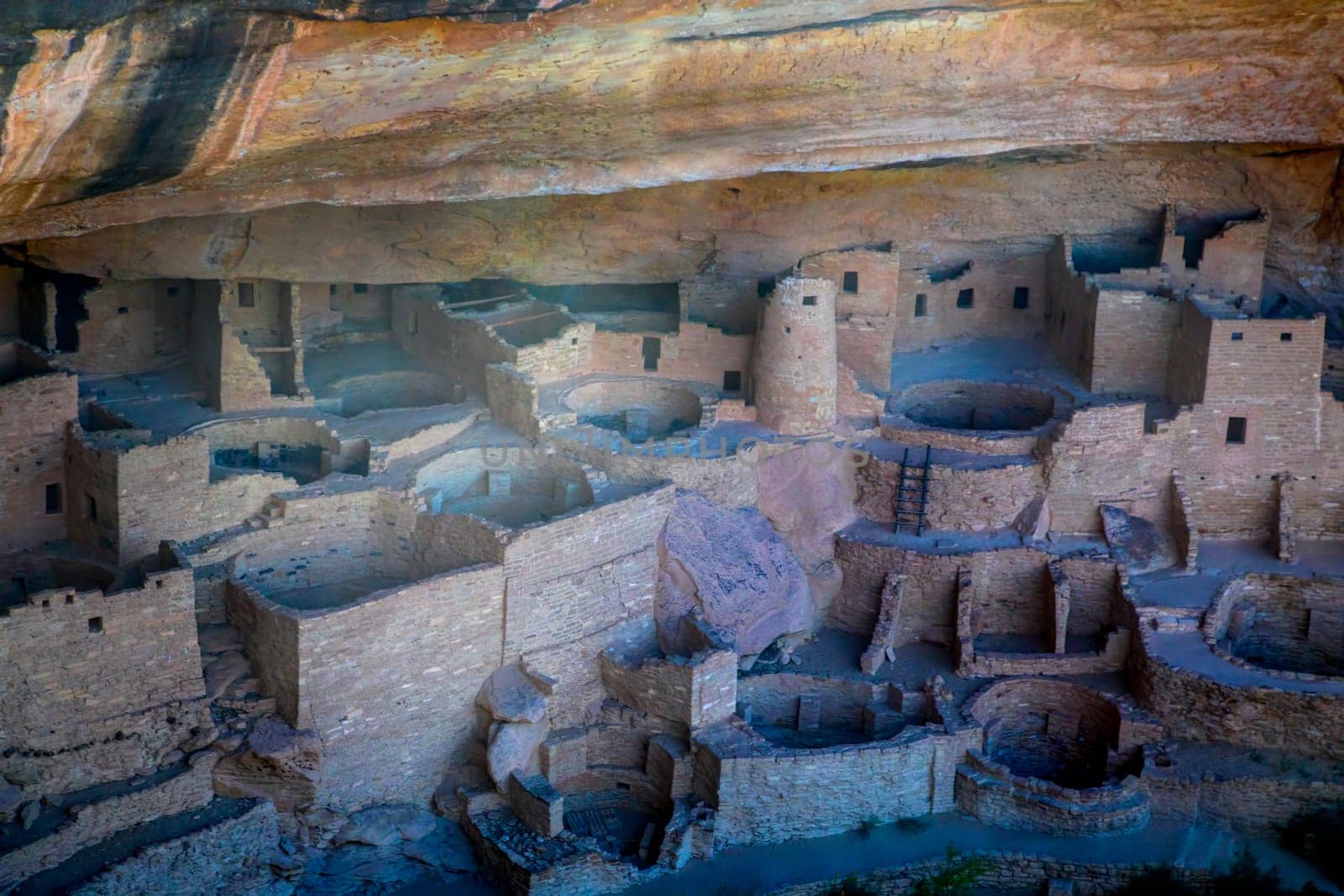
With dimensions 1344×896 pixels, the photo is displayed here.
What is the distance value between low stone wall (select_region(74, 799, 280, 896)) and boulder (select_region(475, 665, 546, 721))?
7.95 feet

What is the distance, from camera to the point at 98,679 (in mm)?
17375

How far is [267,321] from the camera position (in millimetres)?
22672

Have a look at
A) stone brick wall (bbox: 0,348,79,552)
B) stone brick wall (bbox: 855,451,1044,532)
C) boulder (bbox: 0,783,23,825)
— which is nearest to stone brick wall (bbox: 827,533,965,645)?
stone brick wall (bbox: 855,451,1044,532)

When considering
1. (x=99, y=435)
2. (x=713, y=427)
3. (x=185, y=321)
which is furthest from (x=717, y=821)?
(x=185, y=321)

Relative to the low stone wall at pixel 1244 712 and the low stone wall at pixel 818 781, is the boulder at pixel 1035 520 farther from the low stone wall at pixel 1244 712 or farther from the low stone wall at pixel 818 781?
the low stone wall at pixel 818 781

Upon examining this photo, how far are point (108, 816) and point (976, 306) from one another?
42.4 feet

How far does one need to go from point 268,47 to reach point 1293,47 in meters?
9.89

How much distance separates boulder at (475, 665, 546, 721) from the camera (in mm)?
19203

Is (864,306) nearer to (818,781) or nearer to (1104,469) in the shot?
(1104,469)

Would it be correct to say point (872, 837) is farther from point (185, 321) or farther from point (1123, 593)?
point (185, 321)

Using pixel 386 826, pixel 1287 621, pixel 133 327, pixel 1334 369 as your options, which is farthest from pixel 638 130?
pixel 1334 369

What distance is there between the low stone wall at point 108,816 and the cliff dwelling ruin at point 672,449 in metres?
0.05

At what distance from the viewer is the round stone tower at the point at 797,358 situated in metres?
22.0

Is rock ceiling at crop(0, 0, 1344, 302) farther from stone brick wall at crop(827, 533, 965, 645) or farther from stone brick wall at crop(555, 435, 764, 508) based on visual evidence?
stone brick wall at crop(827, 533, 965, 645)
